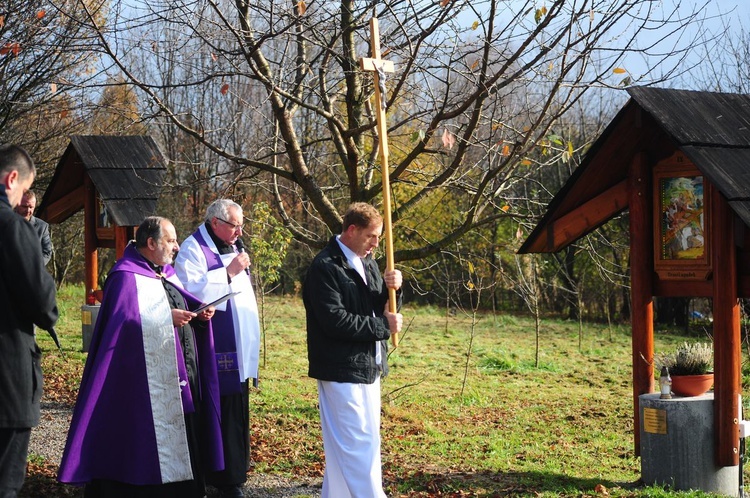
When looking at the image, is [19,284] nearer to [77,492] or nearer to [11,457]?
[11,457]

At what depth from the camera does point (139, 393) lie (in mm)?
5629

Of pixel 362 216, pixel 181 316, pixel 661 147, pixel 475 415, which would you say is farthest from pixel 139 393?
pixel 475 415

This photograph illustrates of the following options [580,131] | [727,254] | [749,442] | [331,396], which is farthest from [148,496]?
[580,131]

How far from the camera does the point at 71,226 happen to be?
77.7 ft

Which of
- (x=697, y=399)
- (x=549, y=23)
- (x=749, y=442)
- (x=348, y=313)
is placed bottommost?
(x=749, y=442)

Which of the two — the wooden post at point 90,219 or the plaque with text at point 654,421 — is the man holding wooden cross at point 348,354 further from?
the wooden post at point 90,219

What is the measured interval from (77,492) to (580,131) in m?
22.7

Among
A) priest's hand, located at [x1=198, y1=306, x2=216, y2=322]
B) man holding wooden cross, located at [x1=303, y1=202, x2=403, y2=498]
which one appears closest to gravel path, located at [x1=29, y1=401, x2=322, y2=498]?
man holding wooden cross, located at [x1=303, y1=202, x2=403, y2=498]

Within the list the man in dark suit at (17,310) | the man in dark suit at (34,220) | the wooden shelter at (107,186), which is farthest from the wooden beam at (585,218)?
the man in dark suit at (34,220)

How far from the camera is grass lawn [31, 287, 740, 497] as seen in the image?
6855 mm

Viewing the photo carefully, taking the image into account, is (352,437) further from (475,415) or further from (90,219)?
(90,219)

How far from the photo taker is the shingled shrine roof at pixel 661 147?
5.73 m

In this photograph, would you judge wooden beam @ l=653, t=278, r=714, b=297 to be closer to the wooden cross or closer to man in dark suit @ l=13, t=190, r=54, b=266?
the wooden cross

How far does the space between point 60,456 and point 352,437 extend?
3.50 meters
